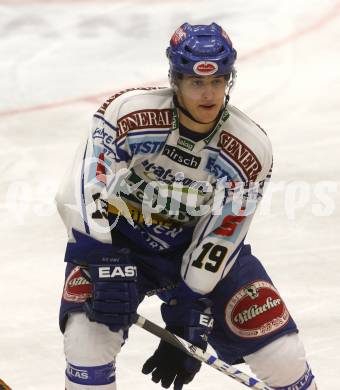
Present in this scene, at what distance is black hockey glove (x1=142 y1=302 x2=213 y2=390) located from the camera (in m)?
5.56

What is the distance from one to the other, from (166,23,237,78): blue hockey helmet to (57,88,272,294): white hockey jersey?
194 mm

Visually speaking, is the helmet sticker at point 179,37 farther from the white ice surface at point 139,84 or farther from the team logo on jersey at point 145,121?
the white ice surface at point 139,84

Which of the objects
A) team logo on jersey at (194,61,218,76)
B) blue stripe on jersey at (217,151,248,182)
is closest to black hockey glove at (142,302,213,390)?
blue stripe on jersey at (217,151,248,182)

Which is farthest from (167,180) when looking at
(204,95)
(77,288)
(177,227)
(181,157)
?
(77,288)

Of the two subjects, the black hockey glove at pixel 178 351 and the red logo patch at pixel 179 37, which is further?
the black hockey glove at pixel 178 351

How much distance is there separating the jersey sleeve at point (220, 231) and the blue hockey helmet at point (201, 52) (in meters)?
0.47

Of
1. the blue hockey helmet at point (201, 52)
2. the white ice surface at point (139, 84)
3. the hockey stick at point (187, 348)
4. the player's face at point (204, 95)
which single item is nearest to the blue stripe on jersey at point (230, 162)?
the player's face at point (204, 95)

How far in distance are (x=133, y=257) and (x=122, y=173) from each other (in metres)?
0.41

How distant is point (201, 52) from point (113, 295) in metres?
1.01

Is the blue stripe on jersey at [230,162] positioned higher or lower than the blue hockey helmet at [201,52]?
lower

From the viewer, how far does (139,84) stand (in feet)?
33.6

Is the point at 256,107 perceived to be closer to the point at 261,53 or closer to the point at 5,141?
the point at 261,53

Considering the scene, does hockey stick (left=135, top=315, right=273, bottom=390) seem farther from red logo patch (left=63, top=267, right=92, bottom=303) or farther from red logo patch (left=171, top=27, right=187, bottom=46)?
red logo patch (left=171, top=27, right=187, bottom=46)

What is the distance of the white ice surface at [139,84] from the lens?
269 inches
